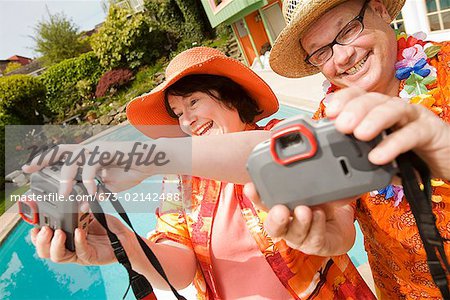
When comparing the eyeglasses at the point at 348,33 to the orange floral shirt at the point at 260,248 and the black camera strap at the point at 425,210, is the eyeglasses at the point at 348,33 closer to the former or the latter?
the orange floral shirt at the point at 260,248

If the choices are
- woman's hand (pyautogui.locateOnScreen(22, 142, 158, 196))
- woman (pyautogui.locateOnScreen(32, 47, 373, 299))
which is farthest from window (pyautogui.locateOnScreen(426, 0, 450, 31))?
woman's hand (pyautogui.locateOnScreen(22, 142, 158, 196))

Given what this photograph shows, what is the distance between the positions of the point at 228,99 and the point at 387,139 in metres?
1.09

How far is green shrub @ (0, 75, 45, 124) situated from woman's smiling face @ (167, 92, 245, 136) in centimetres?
1400

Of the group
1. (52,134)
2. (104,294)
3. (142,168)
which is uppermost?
(142,168)

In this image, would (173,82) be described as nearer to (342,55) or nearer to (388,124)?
(342,55)

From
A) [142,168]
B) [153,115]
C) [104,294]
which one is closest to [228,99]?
[153,115]

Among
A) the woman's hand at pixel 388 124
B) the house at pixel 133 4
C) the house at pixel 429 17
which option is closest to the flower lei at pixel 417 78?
the woman's hand at pixel 388 124

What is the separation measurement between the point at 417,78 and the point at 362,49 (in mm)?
277

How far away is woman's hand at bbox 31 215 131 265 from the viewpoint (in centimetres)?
110

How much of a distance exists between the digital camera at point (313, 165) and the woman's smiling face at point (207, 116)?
0.88 m

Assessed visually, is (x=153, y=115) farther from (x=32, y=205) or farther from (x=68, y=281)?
(x=68, y=281)

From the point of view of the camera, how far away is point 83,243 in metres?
1.14

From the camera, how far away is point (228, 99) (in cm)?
176

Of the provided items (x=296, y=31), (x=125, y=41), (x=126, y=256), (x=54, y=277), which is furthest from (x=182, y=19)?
(x=126, y=256)
